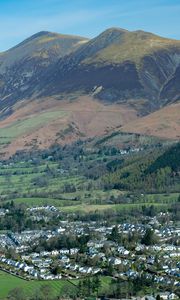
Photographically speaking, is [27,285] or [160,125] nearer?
[27,285]

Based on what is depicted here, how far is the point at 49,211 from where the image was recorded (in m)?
91.5

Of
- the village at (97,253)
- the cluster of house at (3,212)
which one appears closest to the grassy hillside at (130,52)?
the cluster of house at (3,212)

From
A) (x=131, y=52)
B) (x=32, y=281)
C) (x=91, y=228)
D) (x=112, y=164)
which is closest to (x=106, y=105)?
(x=131, y=52)

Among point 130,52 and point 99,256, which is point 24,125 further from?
point 99,256

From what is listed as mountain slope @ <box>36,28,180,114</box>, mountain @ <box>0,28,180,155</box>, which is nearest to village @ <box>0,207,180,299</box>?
mountain @ <box>0,28,180,155</box>

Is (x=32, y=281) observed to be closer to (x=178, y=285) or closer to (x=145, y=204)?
(x=178, y=285)

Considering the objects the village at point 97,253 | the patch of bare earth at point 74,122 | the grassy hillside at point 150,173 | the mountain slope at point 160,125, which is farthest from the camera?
the patch of bare earth at point 74,122

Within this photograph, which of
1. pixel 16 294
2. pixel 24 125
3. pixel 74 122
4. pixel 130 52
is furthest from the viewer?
pixel 130 52

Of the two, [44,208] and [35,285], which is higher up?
[35,285]

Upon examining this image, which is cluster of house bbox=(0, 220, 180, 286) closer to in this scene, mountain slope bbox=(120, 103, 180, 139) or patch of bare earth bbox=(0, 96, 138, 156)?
mountain slope bbox=(120, 103, 180, 139)

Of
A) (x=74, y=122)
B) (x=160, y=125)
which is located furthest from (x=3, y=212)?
(x=74, y=122)

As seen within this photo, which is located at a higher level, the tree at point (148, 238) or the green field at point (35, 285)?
the green field at point (35, 285)

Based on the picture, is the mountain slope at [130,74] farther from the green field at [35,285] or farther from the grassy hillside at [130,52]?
the green field at [35,285]

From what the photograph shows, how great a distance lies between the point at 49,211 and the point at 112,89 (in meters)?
90.0
